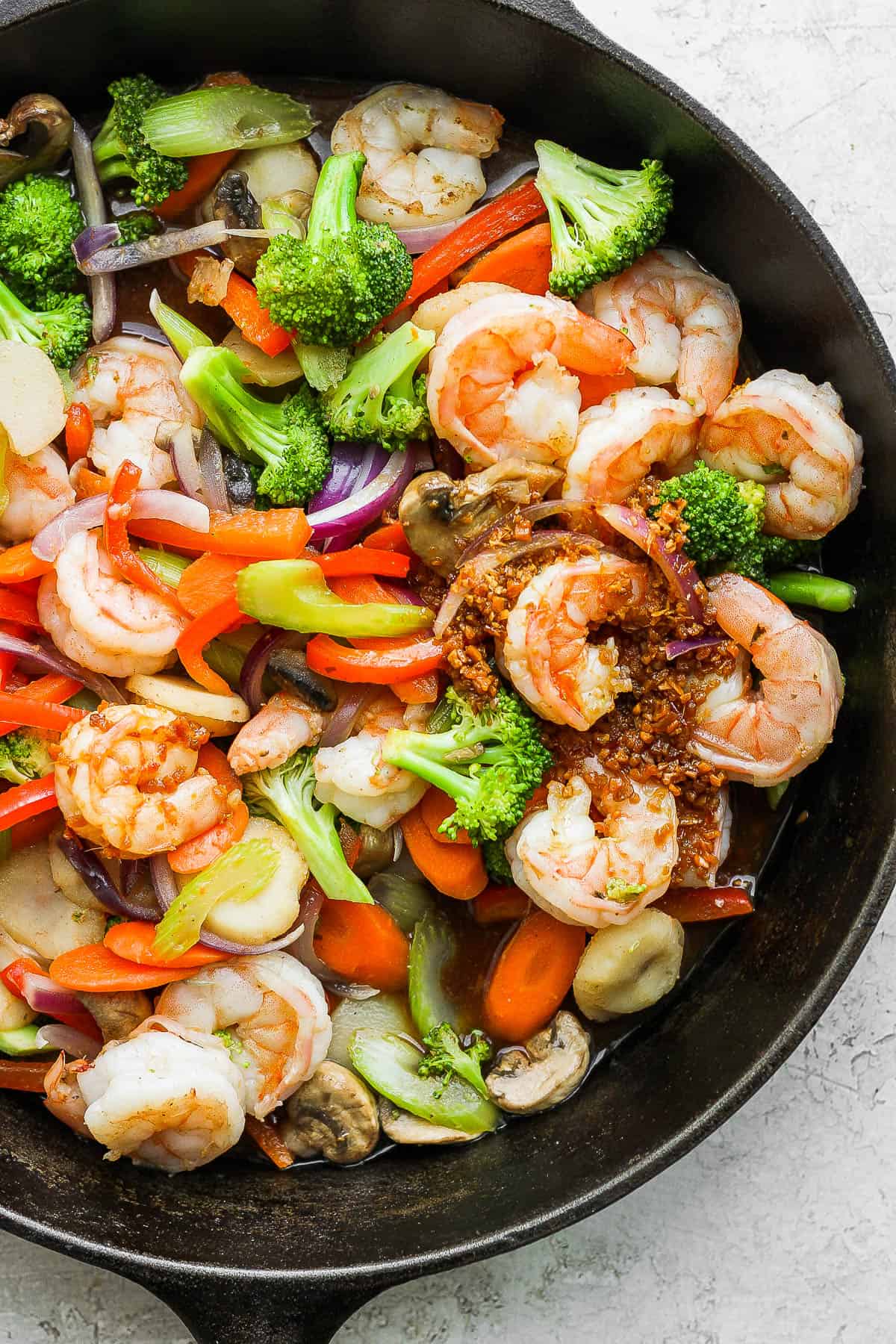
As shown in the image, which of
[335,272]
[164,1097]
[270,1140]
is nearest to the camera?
[164,1097]

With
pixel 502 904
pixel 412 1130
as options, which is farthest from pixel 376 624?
pixel 412 1130

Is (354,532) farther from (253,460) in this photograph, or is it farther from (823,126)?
(823,126)

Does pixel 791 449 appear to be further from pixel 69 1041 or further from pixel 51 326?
pixel 69 1041

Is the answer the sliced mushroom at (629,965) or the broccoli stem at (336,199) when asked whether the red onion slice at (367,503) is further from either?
the sliced mushroom at (629,965)

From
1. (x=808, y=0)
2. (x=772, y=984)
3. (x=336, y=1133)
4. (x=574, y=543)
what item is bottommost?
(x=336, y=1133)

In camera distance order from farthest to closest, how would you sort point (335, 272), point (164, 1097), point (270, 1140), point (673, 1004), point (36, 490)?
point (673, 1004), point (270, 1140), point (36, 490), point (335, 272), point (164, 1097)

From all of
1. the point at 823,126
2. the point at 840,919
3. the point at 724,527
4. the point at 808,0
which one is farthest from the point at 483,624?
the point at 808,0
